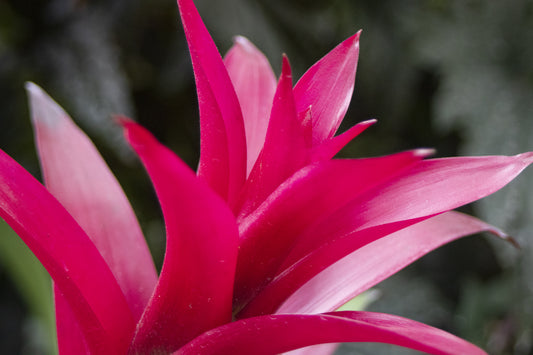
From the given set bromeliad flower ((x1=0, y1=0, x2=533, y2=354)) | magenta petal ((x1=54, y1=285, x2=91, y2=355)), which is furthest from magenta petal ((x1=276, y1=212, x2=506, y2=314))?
magenta petal ((x1=54, y1=285, x2=91, y2=355))

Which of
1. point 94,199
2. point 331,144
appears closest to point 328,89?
point 331,144

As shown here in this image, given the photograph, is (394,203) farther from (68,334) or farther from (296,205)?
(68,334)

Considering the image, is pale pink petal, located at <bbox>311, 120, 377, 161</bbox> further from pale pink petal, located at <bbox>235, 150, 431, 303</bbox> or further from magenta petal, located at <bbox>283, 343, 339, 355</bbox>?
magenta petal, located at <bbox>283, 343, 339, 355</bbox>

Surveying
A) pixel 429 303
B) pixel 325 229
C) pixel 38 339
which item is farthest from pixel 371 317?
pixel 38 339

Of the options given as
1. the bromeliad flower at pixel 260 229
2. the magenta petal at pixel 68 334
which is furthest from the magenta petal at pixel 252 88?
the magenta petal at pixel 68 334

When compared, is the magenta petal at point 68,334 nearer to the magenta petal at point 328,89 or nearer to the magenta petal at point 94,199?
the magenta petal at point 94,199

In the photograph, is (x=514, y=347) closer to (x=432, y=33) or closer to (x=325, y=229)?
(x=432, y=33)
